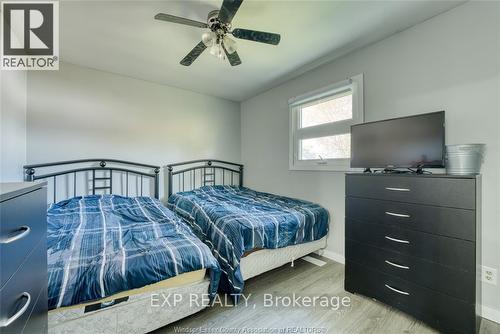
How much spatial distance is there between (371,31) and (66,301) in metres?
2.95

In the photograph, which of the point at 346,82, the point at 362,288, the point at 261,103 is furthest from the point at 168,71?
the point at 362,288

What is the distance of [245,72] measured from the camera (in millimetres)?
2828

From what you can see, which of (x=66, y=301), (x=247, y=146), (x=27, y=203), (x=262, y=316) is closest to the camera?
(x=27, y=203)

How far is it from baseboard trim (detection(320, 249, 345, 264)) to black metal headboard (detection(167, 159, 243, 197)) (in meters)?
1.99

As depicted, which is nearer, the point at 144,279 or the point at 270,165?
the point at 144,279

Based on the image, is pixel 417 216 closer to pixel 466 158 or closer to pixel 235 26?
pixel 466 158

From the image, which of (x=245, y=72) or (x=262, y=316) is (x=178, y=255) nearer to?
(x=262, y=316)

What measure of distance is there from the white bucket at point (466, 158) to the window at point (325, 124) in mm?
959

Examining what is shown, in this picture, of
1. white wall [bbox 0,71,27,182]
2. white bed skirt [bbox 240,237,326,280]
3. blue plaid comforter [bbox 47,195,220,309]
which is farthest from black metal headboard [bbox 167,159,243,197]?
white bed skirt [bbox 240,237,326,280]

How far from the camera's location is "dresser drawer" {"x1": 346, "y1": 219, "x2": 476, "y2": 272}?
1.27 metres

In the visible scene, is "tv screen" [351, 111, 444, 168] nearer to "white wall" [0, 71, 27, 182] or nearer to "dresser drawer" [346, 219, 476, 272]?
"dresser drawer" [346, 219, 476, 272]

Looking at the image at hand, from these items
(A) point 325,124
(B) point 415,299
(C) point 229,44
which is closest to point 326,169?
(A) point 325,124

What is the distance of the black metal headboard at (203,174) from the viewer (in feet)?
11.1

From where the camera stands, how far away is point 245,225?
5.89ft
